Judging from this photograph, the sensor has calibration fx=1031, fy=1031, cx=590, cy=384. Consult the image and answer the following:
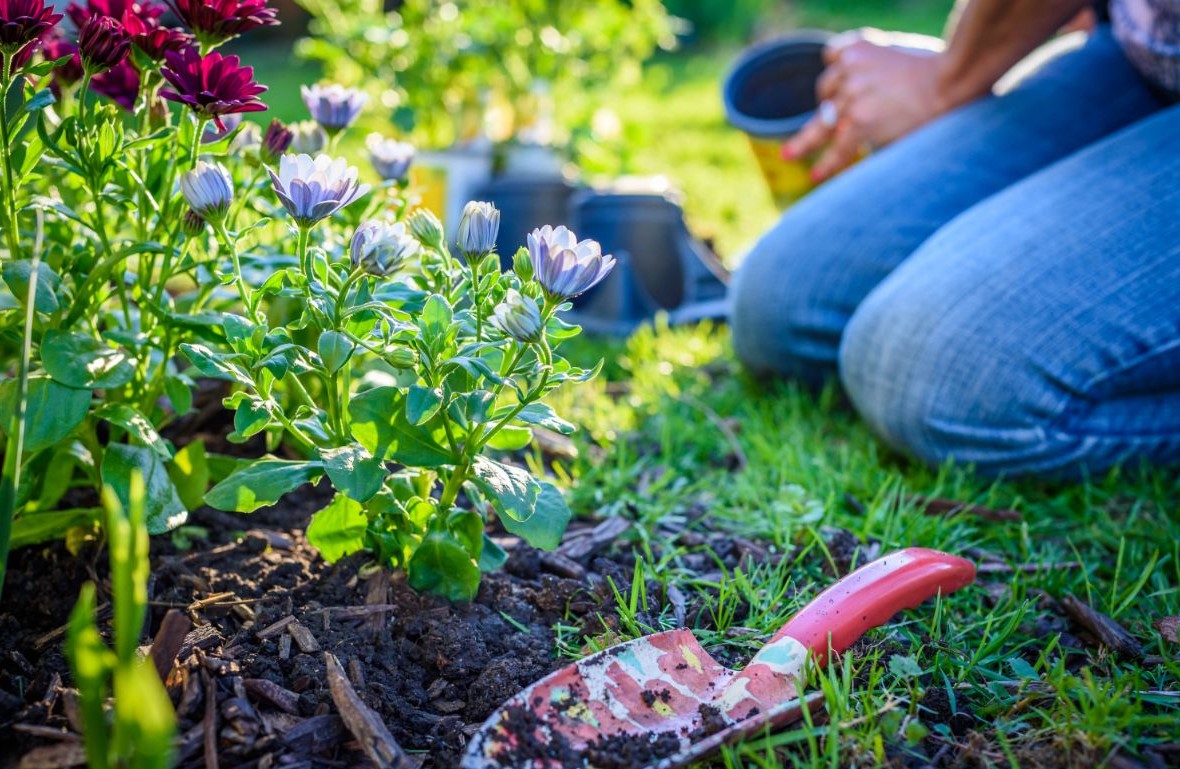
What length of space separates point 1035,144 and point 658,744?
1.57 metres

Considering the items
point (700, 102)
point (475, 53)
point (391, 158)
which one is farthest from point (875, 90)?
point (700, 102)

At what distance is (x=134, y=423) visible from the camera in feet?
3.51

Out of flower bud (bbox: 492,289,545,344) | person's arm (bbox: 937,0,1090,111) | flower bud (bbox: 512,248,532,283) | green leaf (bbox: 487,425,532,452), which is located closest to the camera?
flower bud (bbox: 492,289,545,344)

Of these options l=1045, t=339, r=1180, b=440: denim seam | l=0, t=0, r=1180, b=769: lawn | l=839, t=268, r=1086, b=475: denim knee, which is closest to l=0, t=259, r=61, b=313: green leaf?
l=0, t=0, r=1180, b=769: lawn

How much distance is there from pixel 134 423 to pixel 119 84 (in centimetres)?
39

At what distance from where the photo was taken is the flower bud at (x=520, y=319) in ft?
2.95

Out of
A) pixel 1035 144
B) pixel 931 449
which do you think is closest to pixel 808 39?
pixel 1035 144

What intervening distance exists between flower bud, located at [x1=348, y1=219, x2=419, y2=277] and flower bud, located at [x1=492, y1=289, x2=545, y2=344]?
0.40 feet

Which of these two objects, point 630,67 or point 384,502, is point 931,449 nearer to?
point 384,502

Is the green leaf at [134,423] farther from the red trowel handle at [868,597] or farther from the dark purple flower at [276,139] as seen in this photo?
the red trowel handle at [868,597]

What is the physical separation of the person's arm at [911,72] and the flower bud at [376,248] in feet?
4.82

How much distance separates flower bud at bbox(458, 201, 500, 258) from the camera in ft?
3.25

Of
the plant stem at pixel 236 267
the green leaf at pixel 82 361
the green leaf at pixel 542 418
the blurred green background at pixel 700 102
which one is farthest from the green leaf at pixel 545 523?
the blurred green background at pixel 700 102

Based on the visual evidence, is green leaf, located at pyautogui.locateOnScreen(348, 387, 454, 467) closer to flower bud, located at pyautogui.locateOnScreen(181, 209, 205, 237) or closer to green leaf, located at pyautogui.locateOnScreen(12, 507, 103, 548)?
flower bud, located at pyautogui.locateOnScreen(181, 209, 205, 237)
